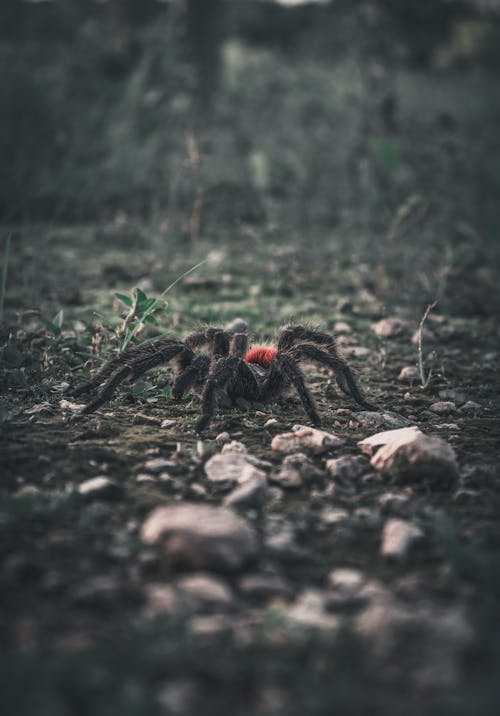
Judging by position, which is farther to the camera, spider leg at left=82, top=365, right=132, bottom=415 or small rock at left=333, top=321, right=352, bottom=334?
small rock at left=333, top=321, right=352, bottom=334

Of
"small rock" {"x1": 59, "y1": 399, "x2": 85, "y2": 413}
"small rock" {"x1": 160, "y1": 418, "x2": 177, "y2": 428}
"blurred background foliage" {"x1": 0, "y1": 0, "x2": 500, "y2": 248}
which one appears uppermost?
"blurred background foliage" {"x1": 0, "y1": 0, "x2": 500, "y2": 248}

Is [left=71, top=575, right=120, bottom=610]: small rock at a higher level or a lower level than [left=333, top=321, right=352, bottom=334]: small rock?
higher

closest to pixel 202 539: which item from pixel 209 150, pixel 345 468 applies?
pixel 345 468

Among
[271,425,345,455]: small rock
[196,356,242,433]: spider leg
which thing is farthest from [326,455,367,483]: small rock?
[196,356,242,433]: spider leg

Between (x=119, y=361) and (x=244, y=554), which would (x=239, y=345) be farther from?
(x=244, y=554)

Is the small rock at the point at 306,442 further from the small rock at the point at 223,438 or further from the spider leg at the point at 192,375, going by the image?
the spider leg at the point at 192,375

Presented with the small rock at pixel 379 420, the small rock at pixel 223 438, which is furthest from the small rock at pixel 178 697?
the small rock at pixel 379 420

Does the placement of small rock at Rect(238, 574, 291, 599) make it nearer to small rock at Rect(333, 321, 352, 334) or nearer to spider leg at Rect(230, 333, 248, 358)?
spider leg at Rect(230, 333, 248, 358)

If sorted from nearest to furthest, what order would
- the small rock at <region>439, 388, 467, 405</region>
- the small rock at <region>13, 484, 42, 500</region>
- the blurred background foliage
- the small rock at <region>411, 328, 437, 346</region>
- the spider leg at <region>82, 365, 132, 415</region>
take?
the small rock at <region>13, 484, 42, 500</region> < the spider leg at <region>82, 365, 132, 415</region> < the small rock at <region>439, 388, 467, 405</region> < the small rock at <region>411, 328, 437, 346</region> < the blurred background foliage
